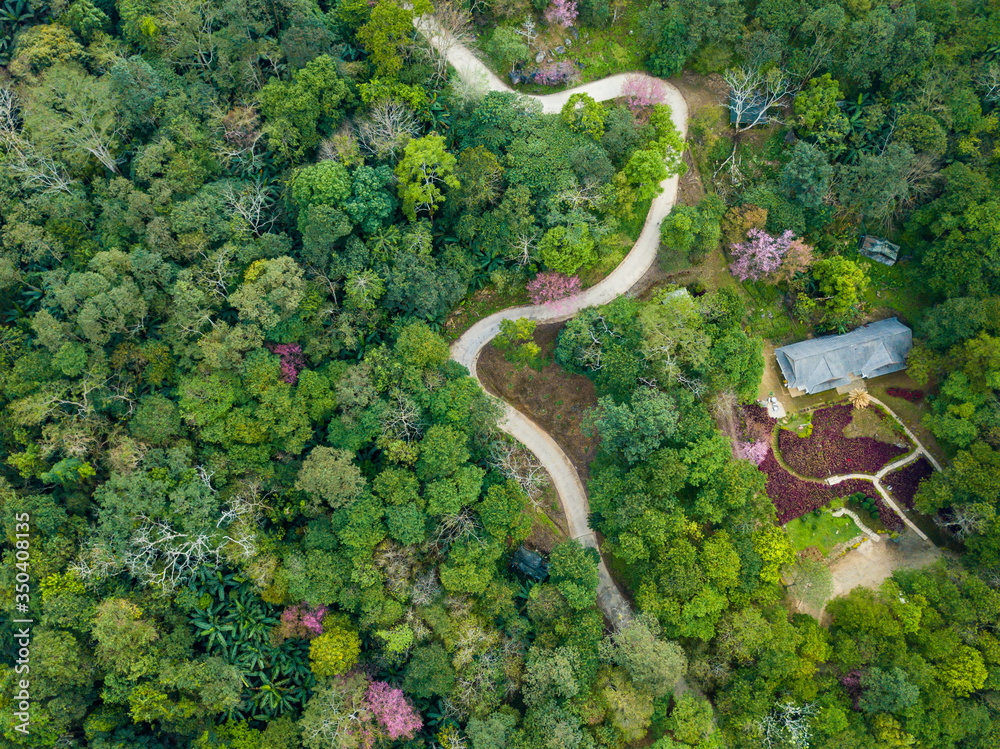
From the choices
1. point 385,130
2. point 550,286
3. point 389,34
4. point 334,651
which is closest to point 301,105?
point 385,130

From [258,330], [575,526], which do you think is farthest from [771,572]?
[258,330]

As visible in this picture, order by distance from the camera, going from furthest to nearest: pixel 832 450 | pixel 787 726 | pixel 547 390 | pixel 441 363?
1. pixel 547 390
2. pixel 832 450
3. pixel 441 363
4. pixel 787 726

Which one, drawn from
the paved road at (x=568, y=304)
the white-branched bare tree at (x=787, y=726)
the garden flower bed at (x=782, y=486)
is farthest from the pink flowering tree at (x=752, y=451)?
the white-branched bare tree at (x=787, y=726)

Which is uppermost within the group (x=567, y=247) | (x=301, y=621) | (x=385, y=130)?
(x=385, y=130)

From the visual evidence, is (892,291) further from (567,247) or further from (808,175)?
(567,247)

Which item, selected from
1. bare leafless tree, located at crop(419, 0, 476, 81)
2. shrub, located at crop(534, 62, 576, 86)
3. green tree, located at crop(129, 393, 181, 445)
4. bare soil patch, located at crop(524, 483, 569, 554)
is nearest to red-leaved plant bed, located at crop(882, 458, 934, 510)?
bare soil patch, located at crop(524, 483, 569, 554)
